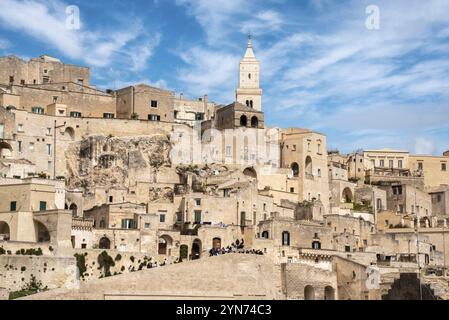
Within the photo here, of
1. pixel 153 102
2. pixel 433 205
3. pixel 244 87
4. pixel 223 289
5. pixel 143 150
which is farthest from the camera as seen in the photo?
pixel 244 87

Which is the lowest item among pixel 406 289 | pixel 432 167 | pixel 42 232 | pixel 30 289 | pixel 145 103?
pixel 406 289

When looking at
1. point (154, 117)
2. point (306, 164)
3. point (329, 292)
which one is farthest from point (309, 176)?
point (329, 292)

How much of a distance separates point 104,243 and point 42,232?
435cm

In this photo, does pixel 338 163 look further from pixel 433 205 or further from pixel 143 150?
pixel 143 150

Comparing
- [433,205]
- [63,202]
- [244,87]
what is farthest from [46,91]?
[433,205]

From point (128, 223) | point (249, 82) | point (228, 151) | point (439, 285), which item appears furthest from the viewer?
point (249, 82)

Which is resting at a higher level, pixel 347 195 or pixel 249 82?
pixel 249 82

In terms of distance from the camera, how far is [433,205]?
283 feet

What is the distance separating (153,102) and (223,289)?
30.0m

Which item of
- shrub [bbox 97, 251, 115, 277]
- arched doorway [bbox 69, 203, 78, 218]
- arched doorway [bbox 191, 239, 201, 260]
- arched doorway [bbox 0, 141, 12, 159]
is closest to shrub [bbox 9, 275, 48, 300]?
shrub [bbox 97, 251, 115, 277]

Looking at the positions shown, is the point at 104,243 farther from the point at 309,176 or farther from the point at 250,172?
the point at 309,176

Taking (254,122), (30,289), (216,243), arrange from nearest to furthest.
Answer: (30,289) → (216,243) → (254,122)

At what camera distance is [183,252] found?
60000mm

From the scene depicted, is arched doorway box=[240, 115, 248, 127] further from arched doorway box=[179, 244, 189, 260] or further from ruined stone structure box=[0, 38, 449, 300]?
arched doorway box=[179, 244, 189, 260]
